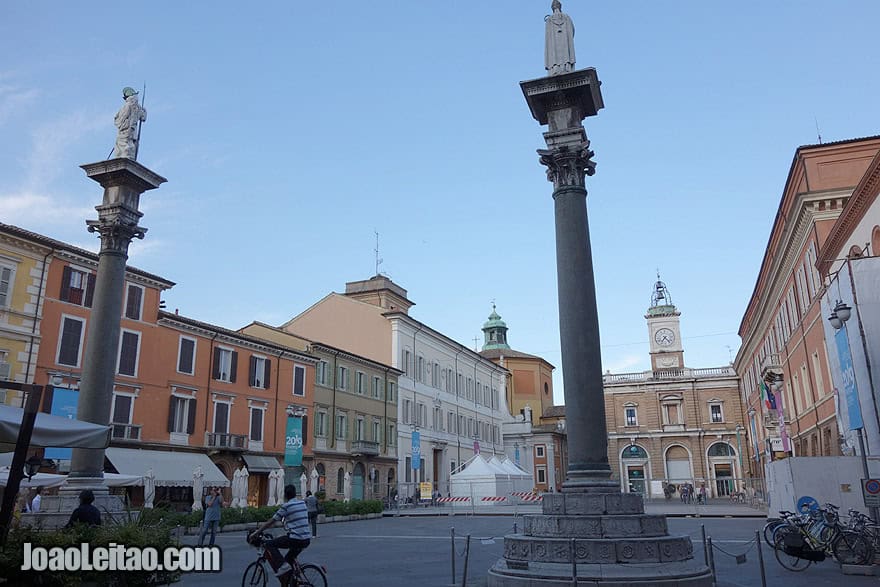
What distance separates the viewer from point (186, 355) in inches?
1267

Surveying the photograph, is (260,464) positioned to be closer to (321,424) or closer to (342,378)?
(321,424)

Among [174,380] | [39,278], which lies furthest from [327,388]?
[39,278]

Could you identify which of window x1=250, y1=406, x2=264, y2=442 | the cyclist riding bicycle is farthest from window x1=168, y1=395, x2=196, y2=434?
the cyclist riding bicycle

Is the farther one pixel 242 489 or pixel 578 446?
pixel 242 489

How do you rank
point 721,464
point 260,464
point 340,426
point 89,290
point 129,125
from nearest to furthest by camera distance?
1. point 129,125
2. point 89,290
3. point 260,464
4. point 340,426
5. point 721,464

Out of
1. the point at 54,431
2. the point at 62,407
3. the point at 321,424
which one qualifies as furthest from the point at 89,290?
the point at 54,431

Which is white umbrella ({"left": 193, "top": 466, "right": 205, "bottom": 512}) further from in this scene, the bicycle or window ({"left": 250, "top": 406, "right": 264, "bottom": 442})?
the bicycle

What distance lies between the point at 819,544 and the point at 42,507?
1533cm

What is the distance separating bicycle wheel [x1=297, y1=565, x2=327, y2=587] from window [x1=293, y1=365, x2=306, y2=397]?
30117mm

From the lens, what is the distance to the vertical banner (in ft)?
116

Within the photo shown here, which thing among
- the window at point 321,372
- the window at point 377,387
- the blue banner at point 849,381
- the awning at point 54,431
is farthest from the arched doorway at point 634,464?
the awning at point 54,431

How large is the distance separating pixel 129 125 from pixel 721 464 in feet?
213

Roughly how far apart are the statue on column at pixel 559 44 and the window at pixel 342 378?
31.9 m

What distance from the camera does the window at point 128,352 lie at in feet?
94.7
